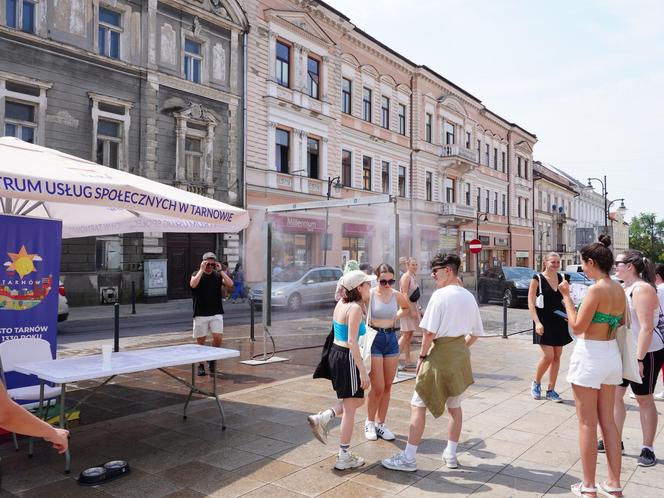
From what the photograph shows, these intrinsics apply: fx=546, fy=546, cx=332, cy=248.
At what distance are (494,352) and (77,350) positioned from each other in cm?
807

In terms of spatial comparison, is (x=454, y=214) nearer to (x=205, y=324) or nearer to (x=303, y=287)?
(x=303, y=287)

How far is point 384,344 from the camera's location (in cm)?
525

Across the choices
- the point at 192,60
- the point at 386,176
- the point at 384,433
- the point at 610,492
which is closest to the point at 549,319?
the point at 384,433

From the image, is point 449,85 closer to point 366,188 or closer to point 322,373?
point 366,188

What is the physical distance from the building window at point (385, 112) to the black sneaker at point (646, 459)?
101ft

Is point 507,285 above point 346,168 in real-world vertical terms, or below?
below

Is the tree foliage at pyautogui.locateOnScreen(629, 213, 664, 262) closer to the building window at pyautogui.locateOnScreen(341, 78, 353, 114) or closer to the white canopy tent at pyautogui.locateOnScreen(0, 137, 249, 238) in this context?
the building window at pyautogui.locateOnScreen(341, 78, 353, 114)

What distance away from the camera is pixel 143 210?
527cm

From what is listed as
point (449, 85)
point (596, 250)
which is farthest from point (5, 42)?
point (449, 85)

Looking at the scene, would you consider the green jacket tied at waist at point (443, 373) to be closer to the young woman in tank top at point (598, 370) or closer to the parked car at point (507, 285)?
the young woman in tank top at point (598, 370)

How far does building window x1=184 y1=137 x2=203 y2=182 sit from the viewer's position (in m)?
22.7

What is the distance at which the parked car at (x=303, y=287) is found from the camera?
17109 mm

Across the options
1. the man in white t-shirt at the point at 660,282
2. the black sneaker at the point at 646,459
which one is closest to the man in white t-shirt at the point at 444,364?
the black sneaker at the point at 646,459

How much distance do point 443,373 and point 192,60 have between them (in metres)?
21.5
